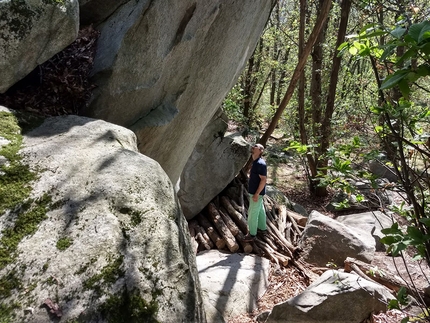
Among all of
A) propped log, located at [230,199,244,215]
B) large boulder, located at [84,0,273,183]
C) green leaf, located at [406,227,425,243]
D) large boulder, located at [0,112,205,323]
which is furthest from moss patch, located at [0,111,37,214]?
propped log, located at [230,199,244,215]

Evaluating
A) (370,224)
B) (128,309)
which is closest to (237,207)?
(370,224)

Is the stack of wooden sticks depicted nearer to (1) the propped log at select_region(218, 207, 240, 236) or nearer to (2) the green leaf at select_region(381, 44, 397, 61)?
(1) the propped log at select_region(218, 207, 240, 236)

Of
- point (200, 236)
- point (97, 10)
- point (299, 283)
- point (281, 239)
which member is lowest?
point (200, 236)

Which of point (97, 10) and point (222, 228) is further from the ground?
point (97, 10)

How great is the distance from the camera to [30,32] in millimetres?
3291

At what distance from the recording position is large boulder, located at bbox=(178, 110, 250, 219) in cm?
880

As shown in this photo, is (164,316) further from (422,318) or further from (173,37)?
(173,37)

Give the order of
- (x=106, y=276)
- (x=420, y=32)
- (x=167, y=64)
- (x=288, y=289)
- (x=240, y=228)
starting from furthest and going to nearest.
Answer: (x=240, y=228) → (x=288, y=289) → (x=167, y=64) → (x=106, y=276) → (x=420, y=32)

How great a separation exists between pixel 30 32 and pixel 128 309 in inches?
105

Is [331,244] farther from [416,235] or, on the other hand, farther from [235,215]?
[416,235]

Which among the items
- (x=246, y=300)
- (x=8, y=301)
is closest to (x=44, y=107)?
(x=8, y=301)

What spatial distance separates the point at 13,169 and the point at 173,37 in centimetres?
287

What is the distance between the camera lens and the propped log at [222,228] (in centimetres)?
764

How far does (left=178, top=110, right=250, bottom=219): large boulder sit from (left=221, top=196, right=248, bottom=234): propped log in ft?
1.05
